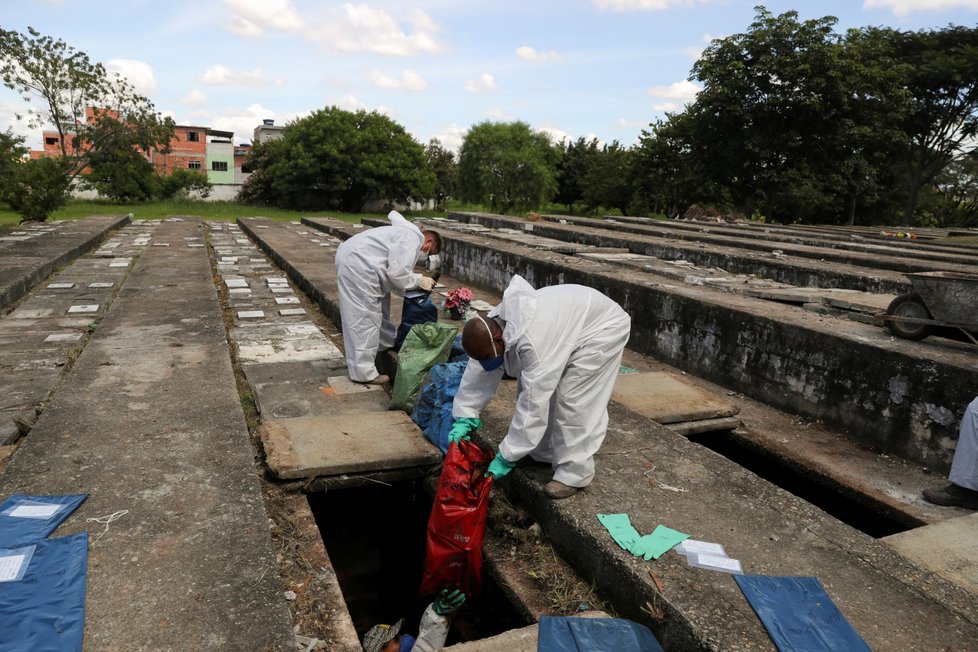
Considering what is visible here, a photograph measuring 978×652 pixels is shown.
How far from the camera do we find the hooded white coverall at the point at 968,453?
10.6ft

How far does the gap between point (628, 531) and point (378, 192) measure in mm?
29121

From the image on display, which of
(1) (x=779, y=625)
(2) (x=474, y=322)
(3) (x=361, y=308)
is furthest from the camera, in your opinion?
(3) (x=361, y=308)

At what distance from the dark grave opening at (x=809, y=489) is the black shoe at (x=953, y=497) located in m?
0.24

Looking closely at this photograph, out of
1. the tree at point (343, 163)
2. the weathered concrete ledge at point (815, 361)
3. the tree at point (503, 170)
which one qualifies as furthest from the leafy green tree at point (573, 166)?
the weathered concrete ledge at point (815, 361)

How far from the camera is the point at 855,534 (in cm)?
280

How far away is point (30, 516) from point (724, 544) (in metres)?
3.06

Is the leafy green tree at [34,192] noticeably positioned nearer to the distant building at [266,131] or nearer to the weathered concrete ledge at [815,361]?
the weathered concrete ledge at [815,361]

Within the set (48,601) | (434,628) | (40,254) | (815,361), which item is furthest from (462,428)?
(40,254)

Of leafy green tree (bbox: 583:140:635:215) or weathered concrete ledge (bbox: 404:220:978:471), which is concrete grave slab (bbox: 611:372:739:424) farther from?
leafy green tree (bbox: 583:140:635:215)

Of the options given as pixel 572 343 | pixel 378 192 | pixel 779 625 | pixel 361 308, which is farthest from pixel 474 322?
pixel 378 192

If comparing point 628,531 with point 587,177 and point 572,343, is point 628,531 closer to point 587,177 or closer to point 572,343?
point 572,343

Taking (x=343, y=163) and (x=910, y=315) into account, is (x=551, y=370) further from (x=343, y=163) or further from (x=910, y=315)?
(x=343, y=163)

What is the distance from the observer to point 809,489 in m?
4.13

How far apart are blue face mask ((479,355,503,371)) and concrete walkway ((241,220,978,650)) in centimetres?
63
